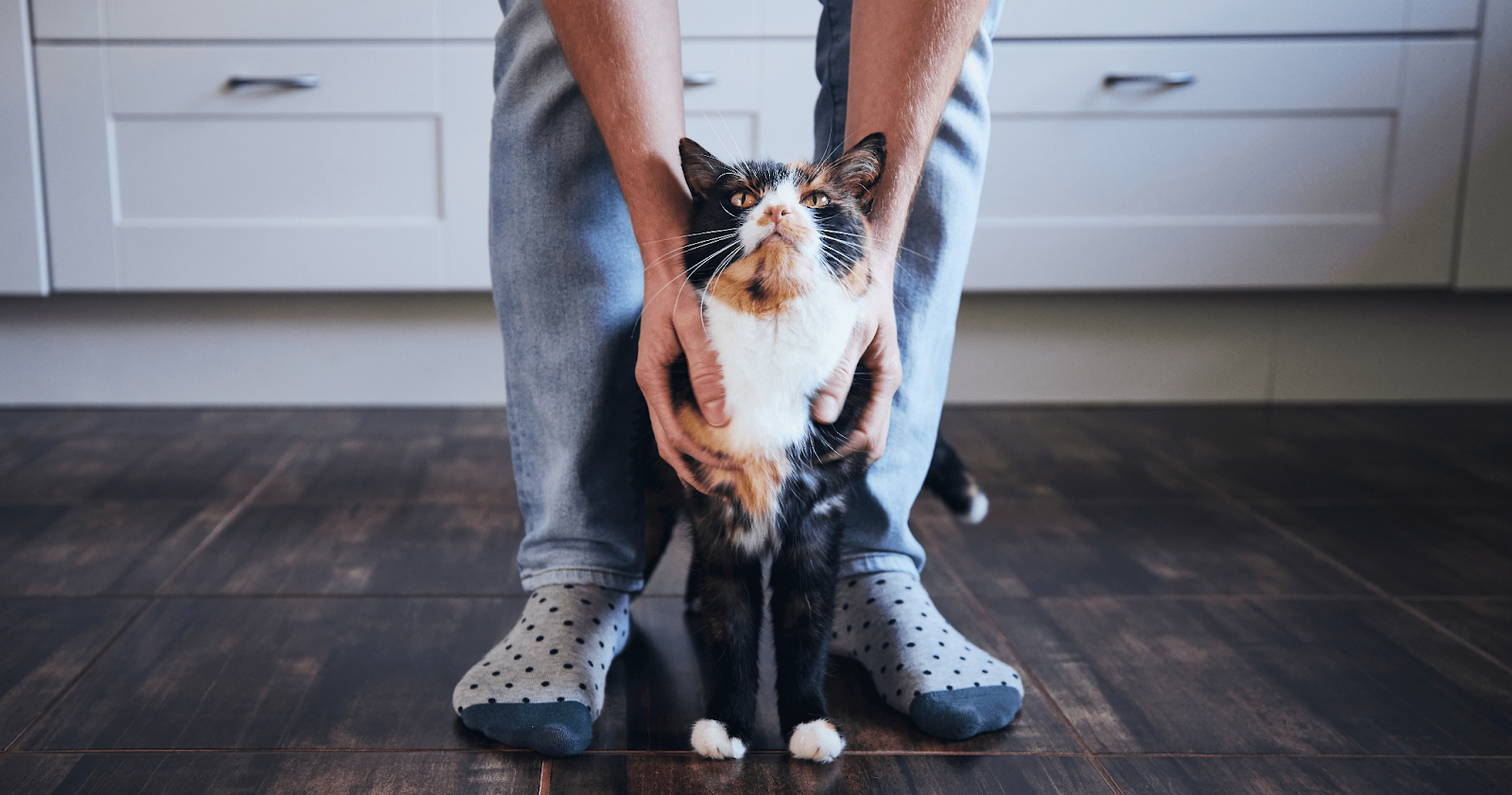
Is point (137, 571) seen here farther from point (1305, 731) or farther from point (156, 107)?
point (1305, 731)

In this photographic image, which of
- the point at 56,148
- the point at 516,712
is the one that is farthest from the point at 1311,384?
the point at 56,148

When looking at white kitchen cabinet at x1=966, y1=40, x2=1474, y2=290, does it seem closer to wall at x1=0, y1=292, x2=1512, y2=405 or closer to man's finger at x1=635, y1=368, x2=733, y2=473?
wall at x1=0, y1=292, x2=1512, y2=405

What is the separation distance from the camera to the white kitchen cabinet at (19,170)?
5.54 ft

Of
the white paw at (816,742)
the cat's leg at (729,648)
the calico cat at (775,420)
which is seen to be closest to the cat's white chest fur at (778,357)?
the calico cat at (775,420)

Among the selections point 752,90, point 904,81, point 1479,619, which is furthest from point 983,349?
point 904,81

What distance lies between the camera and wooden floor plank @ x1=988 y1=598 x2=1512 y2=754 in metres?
0.80

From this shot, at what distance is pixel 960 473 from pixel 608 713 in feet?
1.45

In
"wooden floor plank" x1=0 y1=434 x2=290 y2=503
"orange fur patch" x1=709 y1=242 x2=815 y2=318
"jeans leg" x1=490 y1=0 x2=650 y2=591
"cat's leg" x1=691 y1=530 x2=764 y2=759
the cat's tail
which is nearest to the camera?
"orange fur patch" x1=709 y1=242 x2=815 y2=318

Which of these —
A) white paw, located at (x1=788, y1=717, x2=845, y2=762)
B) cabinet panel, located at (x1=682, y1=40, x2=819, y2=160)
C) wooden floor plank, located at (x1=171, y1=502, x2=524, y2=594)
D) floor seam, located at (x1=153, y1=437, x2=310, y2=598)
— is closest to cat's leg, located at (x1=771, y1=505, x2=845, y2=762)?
white paw, located at (x1=788, y1=717, x2=845, y2=762)


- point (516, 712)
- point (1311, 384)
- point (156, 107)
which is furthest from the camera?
point (1311, 384)

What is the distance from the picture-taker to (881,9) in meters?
0.78

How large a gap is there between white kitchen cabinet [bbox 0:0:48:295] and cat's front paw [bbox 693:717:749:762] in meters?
1.63

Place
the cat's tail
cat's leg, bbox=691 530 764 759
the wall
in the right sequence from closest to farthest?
cat's leg, bbox=691 530 764 759 → the cat's tail → the wall

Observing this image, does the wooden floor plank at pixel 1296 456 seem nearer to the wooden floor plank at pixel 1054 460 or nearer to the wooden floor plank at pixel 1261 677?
the wooden floor plank at pixel 1054 460
